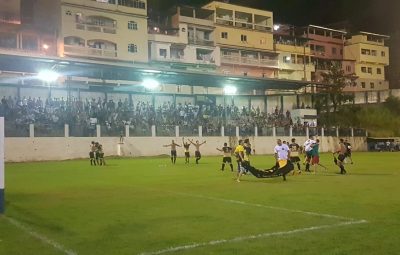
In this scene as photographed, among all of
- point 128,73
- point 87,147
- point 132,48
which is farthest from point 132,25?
point 87,147

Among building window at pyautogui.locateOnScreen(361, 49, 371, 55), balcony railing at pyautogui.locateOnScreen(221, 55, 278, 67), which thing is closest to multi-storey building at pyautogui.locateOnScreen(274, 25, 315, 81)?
balcony railing at pyautogui.locateOnScreen(221, 55, 278, 67)

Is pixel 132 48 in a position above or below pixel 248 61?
above

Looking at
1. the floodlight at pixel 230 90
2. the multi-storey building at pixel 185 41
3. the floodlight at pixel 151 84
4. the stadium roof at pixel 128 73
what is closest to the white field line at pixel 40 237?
the stadium roof at pixel 128 73

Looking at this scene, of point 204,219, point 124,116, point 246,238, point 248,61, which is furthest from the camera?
point 248,61

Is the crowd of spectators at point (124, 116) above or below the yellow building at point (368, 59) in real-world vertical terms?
below

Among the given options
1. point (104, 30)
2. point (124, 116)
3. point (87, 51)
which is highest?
point (104, 30)

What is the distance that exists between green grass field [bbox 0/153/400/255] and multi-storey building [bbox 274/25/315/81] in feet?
200

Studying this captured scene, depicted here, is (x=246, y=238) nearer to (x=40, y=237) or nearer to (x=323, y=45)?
(x=40, y=237)

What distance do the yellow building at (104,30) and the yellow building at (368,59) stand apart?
43.2 m

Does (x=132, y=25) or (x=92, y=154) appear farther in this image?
(x=132, y=25)

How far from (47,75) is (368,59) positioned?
6295 centimetres

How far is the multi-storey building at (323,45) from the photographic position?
8400cm

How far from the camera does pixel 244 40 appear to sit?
73125 millimetres

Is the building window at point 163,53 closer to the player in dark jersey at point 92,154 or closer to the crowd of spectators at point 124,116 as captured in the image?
the crowd of spectators at point 124,116
